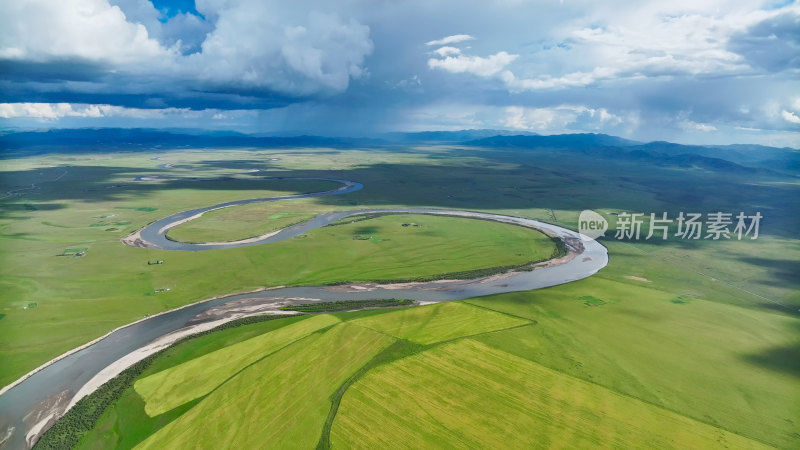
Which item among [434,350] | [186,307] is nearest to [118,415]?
[186,307]

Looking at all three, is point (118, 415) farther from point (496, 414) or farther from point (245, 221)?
point (245, 221)

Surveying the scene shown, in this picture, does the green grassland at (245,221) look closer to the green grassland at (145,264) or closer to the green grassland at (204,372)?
the green grassland at (145,264)

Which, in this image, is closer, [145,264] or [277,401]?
[277,401]

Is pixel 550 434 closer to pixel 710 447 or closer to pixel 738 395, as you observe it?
pixel 710 447

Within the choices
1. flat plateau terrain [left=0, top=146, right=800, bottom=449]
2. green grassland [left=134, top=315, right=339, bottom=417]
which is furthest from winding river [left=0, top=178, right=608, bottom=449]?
green grassland [left=134, top=315, right=339, bottom=417]

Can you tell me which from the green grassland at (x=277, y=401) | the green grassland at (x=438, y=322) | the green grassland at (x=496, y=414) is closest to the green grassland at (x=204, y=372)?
the green grassland at (x=277, y=401)

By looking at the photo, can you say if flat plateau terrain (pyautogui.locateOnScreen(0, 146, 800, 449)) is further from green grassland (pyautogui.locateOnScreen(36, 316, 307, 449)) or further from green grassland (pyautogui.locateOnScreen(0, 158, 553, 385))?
green grassland (pyautogui.locateOnScreen(0, 158, 553, 385))
